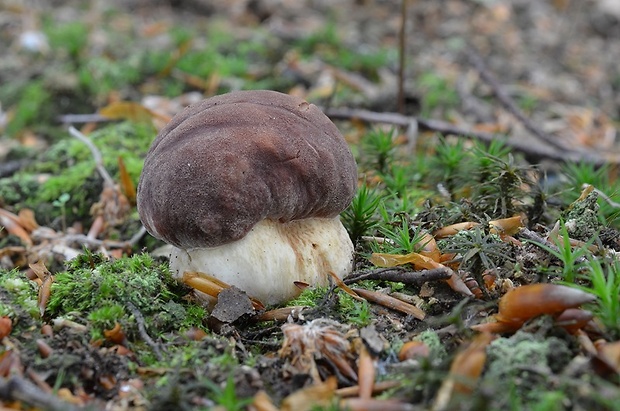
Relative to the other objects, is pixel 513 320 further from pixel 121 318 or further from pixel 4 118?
pixel 4 118

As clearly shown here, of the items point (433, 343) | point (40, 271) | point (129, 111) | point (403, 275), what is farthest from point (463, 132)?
point (40, 271)

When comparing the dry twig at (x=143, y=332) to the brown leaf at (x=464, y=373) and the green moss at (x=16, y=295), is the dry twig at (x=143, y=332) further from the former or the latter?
the brown leaf at (x=464, y=373)

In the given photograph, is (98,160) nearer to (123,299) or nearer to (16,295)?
(16,295)

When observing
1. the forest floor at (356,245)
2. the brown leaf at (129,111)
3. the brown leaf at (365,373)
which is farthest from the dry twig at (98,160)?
the brown leaf at (365,373)

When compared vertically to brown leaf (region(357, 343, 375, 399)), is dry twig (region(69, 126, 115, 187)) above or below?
below

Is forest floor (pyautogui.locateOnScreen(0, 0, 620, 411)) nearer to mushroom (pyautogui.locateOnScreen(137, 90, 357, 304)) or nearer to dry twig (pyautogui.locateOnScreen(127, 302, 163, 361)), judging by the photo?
dry twig (pyautogui.locateOnScreen(127, 302, 163, 361))

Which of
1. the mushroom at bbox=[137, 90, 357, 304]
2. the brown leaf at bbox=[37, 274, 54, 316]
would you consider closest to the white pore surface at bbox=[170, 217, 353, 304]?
the mushroom at bbox=[137, 90, 357, 304]
